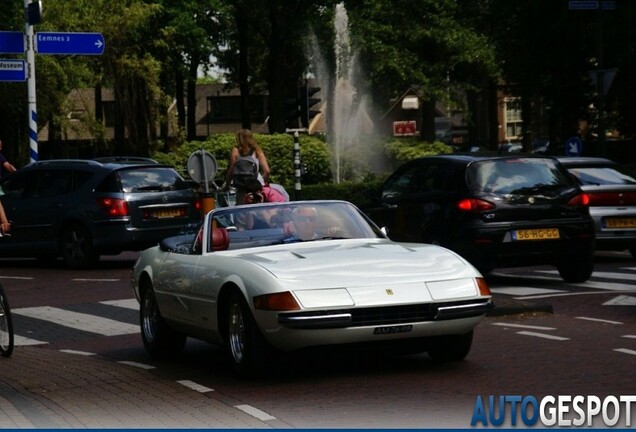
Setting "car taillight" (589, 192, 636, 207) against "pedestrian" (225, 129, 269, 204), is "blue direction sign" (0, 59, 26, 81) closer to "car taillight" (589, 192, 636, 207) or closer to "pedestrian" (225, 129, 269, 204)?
"pedestrian" (225, 129, 269, 204)

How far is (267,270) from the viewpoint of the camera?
10.1m

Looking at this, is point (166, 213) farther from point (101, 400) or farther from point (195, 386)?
point (101, 400)

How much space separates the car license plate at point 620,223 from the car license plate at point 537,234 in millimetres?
3819

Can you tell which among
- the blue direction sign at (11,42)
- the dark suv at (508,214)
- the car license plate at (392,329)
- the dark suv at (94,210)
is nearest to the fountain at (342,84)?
the blue direction sign at (11,42)

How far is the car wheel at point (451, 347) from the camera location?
1055 centimetres

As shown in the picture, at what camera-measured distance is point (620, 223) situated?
21.1m

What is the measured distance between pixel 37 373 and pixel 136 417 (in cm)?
278

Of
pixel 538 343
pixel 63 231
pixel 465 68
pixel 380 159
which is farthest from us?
pixel 465 68

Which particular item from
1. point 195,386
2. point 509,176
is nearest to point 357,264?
point 195,386

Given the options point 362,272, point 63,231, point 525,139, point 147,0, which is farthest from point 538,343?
point 525,139

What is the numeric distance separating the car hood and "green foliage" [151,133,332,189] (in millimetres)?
31794

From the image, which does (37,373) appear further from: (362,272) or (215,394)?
(362,272)

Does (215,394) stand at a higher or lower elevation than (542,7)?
lower

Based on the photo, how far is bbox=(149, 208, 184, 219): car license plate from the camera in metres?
22.6
